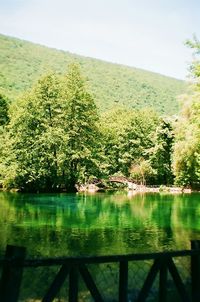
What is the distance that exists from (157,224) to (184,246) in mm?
7954

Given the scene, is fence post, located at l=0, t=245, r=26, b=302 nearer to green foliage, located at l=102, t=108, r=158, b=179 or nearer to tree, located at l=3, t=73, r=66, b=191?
tree, located at l=3, t=73, r=66, b=191

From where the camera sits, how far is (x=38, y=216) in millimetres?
28062

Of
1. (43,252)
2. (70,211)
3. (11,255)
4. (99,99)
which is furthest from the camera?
(99,99)

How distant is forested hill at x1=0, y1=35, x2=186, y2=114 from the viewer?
118m

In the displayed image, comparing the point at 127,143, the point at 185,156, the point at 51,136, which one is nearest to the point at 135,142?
the point at 127,143

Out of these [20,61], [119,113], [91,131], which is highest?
A: [20,61]

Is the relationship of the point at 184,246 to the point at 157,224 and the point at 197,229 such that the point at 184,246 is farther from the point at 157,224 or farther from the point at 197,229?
the point at 157,224

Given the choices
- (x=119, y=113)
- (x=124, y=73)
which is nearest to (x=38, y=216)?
(x=119, y=113)

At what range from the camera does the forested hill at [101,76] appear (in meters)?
118

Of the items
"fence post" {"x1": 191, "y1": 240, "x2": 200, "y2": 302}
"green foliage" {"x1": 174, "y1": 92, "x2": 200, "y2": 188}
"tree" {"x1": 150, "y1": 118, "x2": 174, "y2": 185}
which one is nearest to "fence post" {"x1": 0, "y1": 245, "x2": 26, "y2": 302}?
"fence post" {"x1": 191, "y1": 240, "x2": 200, "y2": 302}

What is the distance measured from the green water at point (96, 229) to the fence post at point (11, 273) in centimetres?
955

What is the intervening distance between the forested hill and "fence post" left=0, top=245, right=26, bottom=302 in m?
105

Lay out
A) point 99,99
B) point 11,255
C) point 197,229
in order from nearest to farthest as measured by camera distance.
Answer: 1. point 11,255
2. point 197,229
3. point 99,99

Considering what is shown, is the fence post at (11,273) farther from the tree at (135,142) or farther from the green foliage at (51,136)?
the tree at (135,142)
